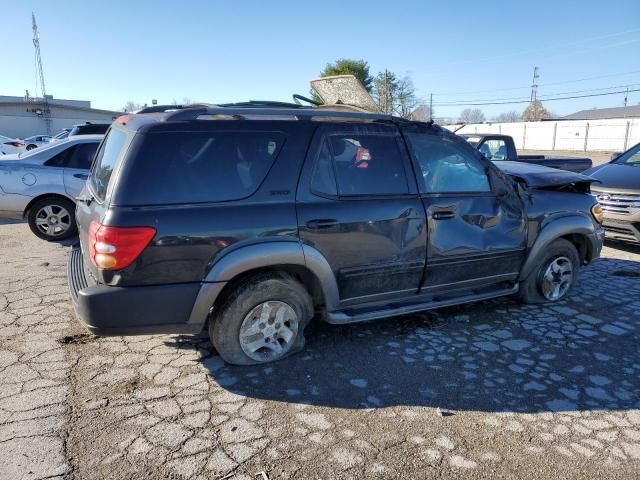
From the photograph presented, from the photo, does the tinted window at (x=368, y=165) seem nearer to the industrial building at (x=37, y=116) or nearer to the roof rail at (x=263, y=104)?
the roof rail at (x=263, y=104)

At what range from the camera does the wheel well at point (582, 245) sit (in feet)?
16.5

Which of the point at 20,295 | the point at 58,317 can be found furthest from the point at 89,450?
the point at 20,295

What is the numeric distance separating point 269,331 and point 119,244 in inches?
49.6

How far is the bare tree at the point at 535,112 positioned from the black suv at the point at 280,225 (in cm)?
8786

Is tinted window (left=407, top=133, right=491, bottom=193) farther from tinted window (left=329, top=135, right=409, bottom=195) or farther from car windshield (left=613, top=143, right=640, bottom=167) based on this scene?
car windshield (left=613, top=143, right=640, bottom=167)

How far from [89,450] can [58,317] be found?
2.14 m

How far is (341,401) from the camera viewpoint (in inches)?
125

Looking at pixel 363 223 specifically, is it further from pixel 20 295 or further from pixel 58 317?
pixel 20 295

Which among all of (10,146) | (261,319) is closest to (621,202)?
(261,319)

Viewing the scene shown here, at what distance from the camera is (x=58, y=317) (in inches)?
174

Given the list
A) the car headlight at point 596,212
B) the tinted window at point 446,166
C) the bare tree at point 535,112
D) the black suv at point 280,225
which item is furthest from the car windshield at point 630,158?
the bare tree at point 535,112

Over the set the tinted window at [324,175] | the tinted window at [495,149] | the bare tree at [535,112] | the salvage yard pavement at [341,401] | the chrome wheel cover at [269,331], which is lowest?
the salvage yard pavement at [341,401]

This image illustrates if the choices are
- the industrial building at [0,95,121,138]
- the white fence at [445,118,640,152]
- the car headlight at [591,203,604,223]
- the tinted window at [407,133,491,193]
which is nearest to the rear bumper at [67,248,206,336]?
the tinted window at [407,133,491,193]

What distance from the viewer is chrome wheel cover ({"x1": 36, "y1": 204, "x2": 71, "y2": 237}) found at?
750 centimetres
